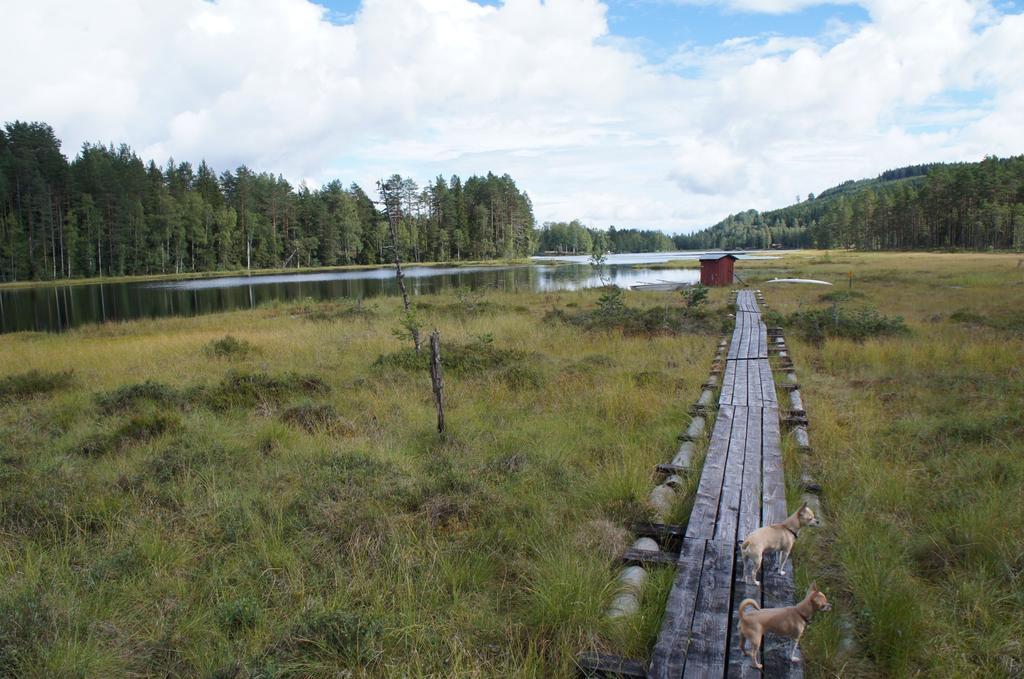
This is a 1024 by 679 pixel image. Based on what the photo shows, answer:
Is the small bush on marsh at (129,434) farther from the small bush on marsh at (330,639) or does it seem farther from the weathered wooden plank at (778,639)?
the weathered wooden plank at (778,639)

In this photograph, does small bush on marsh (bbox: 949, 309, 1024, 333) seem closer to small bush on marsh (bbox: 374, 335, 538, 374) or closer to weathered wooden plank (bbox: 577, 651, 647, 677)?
small bush on marsh (bbox: 374, 335, 538, 374)

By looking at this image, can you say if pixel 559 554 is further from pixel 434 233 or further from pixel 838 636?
pixel 434 233

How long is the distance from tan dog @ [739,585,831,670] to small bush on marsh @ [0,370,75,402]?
13169 millimetres

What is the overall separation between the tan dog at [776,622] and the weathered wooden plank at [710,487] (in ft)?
4.76

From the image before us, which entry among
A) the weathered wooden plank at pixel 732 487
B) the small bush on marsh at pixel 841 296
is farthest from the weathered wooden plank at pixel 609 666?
the small bush on marsh at pixel 841 296

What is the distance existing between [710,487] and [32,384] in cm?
1299

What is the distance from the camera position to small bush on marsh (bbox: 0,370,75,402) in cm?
1108

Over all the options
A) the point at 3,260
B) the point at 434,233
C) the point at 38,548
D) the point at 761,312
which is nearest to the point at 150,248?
the point at 3,260

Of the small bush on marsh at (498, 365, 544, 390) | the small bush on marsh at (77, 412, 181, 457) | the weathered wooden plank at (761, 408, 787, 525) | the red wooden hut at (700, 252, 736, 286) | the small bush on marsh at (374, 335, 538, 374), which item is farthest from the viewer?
the red wooden hut at (700, 252, 736, 286)

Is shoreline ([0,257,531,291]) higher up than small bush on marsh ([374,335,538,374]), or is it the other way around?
shoreline ([0,257,531,291])

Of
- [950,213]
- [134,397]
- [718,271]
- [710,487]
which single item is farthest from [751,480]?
[950,213]

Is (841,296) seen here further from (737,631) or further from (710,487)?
(737,631)

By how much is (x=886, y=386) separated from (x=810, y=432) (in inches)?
135

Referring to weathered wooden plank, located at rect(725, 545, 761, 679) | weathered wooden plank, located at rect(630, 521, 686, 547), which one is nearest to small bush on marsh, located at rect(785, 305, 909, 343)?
weathered wooden plank, located at rect(630, 521, 686, 547)
